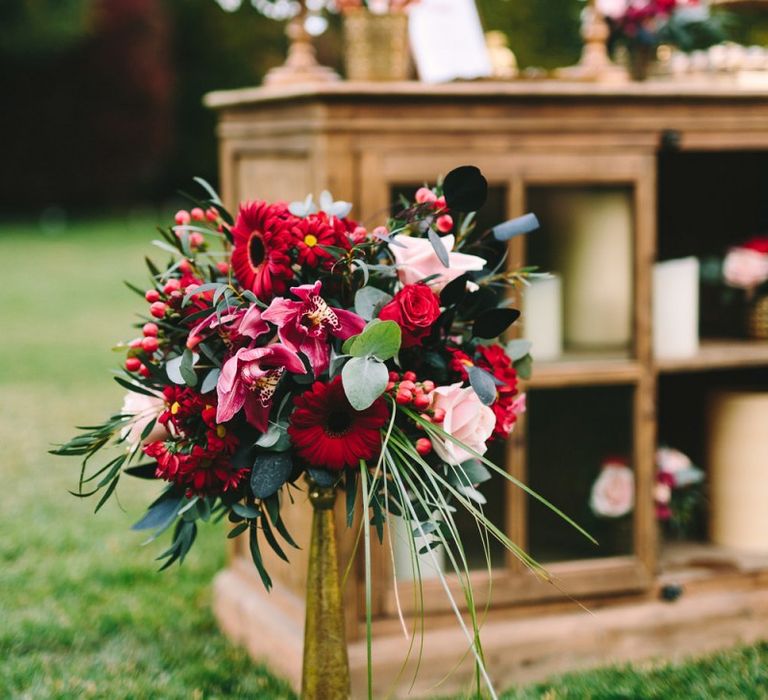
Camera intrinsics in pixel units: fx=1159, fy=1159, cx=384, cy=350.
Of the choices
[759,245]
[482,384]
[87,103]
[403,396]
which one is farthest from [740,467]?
[87,103]

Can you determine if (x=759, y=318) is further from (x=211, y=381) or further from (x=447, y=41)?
(x=211, y=381)

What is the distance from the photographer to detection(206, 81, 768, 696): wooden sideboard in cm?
258

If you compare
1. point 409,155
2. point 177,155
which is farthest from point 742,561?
point 177,155

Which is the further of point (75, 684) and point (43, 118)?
point (43, 118)

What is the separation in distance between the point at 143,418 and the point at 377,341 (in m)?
0.47

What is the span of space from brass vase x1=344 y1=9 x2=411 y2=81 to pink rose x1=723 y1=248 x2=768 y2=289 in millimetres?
1124

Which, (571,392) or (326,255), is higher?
(326,255)

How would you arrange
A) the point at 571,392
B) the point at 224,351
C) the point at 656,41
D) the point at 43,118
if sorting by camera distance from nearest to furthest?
1. the point at 224,351
2. the point at 571,392
3. the point at 656,41
4. the point at 43,118

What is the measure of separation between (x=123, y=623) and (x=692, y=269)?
1748mm

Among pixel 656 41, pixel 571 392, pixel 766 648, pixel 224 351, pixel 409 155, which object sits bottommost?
pixel 766 648

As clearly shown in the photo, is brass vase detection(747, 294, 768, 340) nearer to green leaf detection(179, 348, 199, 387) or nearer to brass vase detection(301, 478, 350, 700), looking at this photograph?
brass vase detection(301, 478, 350, 700)

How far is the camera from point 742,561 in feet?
9.91

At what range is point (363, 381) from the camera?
1.75 meters

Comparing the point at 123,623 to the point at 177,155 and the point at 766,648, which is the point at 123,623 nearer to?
the point at 766,648
